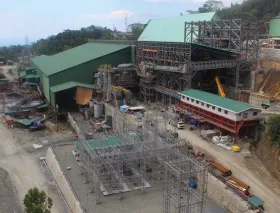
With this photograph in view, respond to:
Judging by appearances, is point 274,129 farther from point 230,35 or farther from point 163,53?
point 163,53

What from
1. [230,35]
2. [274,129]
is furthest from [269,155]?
[230,35]

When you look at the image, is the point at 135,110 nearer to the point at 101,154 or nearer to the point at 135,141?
the point at 135,141

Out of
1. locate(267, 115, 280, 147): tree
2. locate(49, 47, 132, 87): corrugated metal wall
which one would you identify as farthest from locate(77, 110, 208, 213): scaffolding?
locate(49, 47, 132, 87): corrugated metal wall

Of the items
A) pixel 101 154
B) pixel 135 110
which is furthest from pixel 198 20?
pixel 101 154

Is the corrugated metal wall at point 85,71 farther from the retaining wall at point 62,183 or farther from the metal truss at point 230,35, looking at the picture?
the retaining wall at point 62,183

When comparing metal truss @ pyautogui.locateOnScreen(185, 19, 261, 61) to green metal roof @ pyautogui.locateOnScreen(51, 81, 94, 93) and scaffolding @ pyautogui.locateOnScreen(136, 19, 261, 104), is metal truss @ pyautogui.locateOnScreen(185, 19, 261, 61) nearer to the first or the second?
scaffolding @ pyautogui.locateOnScreen(136, 19, 261, 104)
